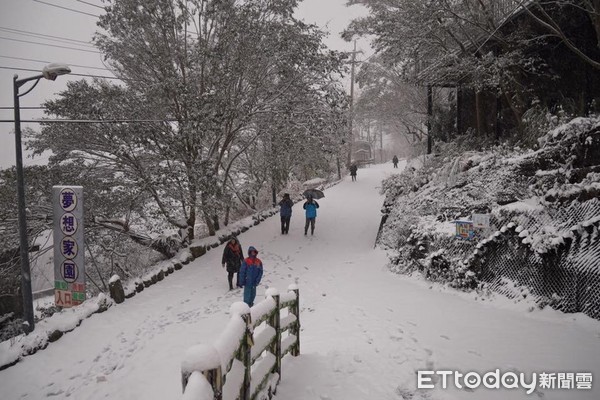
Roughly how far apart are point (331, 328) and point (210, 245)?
8228 millimetres

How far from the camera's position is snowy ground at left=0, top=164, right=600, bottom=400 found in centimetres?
464

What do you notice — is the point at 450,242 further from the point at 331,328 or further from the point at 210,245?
the point at 210,245

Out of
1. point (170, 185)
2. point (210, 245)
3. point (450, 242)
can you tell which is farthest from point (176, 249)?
point (450, 242)


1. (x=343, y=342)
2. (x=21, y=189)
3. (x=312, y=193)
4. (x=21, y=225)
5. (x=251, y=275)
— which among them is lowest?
(x=343, y=342)

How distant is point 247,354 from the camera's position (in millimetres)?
3232

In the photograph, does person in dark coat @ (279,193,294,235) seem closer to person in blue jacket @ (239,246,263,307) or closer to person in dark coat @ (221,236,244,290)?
person in dark coat @ (221,236,244,290)

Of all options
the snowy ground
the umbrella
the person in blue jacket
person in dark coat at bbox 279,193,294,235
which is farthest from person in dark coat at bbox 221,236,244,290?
the umbrella

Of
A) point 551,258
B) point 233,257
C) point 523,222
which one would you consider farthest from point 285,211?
point 551,258

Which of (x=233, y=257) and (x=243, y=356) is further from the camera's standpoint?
(x=233, y=257)

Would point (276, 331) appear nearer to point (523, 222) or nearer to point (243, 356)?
point (243, 356)

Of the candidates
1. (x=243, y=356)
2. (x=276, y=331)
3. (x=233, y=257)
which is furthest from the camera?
(x=233, y=257)

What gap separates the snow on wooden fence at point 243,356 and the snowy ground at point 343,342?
50cm

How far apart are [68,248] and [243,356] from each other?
6.88 meters

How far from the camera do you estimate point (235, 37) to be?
12461mm
